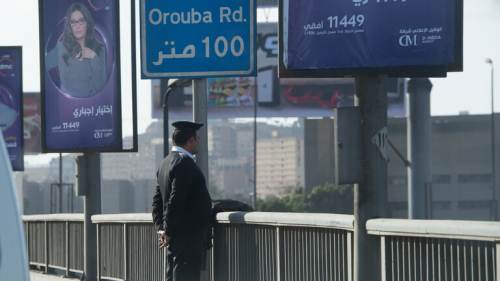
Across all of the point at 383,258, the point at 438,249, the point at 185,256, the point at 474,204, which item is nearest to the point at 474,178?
the point at 474,204

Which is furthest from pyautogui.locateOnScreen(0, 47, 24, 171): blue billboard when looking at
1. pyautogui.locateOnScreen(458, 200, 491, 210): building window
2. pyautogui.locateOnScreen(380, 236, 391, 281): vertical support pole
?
pyautogui.locateOnScreen(458, 200, 491, 210): building window

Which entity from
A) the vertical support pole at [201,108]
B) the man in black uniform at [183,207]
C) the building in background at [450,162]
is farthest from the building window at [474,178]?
the man in black uniform at [183,207]

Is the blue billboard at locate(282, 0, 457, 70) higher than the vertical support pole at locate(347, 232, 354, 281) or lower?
higher

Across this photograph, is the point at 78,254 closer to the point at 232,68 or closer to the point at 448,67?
the point at 232,68

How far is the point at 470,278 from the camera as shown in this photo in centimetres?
445

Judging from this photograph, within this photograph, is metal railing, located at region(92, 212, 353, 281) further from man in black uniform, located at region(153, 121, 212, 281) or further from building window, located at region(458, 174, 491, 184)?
building window, located at region(458, 174, 491, 184)

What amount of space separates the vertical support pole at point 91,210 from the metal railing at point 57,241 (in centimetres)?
33

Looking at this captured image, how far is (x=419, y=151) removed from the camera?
4306 cm

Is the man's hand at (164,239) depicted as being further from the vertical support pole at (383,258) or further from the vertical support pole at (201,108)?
the vertical support pole at (383,258)

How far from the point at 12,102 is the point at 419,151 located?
30.6 m

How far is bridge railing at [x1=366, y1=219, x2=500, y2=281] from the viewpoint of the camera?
169 inches

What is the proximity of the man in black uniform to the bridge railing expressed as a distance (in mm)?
1732

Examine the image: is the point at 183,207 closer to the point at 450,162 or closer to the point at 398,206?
the point at 398,206

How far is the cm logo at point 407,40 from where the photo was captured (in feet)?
17.8
